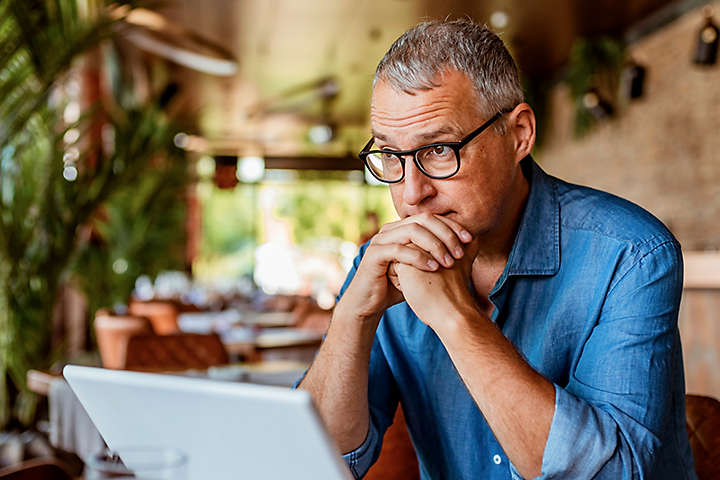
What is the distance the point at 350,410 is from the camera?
1346 mm

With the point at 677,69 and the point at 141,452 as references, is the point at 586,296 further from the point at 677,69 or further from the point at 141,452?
the point at 677,69

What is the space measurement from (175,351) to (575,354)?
2383 millimetres

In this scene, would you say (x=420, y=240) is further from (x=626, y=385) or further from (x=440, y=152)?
(x=626, y=385)

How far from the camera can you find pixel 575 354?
1.29 meters

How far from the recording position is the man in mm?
1089

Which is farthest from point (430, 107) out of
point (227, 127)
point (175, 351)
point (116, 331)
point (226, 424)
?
point (227, 127)

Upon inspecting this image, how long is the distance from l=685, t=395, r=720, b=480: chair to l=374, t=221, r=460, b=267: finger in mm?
649

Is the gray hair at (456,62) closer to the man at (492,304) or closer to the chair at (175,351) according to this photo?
the man at (492,304)

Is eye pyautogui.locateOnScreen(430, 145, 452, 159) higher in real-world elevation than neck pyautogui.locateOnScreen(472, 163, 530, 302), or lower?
higher

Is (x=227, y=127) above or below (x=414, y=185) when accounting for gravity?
above

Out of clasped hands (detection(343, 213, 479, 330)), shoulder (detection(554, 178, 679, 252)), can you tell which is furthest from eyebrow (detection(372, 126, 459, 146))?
shoulder (detection(554, 178, 679, 252))

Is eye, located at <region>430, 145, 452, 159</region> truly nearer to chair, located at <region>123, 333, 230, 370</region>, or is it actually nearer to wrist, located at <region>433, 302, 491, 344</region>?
wrist, located at <region>433, 302, 491, 344</region>

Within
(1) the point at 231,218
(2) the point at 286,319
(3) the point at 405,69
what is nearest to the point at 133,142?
(2) the point at 286,319

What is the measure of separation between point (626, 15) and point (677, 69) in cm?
83
